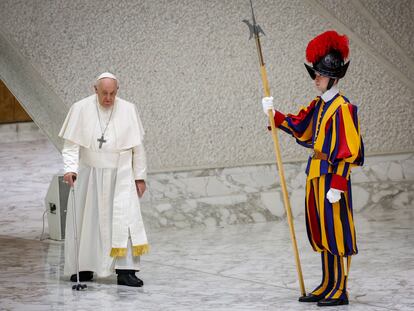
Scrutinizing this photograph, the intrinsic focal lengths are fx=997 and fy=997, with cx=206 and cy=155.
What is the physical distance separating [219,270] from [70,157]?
1219 millimetres

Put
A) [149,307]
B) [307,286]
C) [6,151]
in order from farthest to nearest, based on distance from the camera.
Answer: [6,151]
[307,286]
[149,307]

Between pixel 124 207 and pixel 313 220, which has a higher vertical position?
pixel 124 207

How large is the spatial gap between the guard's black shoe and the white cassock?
0.06 metres

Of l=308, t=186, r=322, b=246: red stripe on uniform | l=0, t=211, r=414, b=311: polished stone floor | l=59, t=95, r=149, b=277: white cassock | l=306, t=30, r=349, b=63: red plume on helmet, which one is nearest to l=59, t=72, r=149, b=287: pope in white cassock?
l=59, t=95, r=149, b=277: white cassock

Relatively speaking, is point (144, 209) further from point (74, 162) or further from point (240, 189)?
point (74, 162)

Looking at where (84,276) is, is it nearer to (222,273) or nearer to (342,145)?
(222,273)

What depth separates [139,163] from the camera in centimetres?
614

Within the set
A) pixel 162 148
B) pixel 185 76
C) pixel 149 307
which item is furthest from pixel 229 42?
pixel 149 307

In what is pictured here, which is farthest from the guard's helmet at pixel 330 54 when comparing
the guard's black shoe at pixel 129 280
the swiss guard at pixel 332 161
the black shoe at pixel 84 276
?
the black shoe at pixel 84 276

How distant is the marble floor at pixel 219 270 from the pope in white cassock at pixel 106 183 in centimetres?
16

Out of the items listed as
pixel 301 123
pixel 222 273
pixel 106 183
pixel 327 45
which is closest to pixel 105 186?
pixel 106 183

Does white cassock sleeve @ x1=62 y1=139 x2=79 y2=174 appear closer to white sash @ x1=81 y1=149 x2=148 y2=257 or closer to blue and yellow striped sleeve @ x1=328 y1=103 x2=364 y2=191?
white sash @ x1=81 y1=149 x2=148 y2=257

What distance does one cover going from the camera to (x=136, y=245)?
6020 mm

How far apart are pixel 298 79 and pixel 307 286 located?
286cm
